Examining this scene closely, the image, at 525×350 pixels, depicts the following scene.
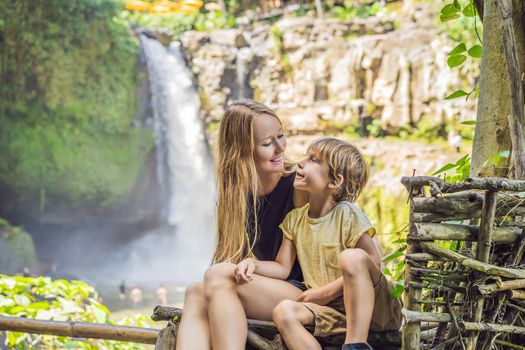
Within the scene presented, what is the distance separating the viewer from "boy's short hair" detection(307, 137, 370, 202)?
2053mm

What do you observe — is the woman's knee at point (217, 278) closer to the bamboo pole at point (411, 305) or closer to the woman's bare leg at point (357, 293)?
the woman's bare leg at point (357, 293)

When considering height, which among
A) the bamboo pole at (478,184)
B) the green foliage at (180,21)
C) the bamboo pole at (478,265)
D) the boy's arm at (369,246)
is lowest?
the boy's arm at (369,246)

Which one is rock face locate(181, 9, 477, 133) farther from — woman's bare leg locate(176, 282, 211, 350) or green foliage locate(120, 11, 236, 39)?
woman's bare leg locate(176, 282, 211, 350)

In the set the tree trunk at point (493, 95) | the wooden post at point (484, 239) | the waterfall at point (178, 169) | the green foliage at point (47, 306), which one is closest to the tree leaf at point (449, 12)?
the tree trunk at point (493, 95)

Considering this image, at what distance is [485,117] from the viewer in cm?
210

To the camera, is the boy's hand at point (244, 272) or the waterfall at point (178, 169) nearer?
the boy's hand at point (244, 272)

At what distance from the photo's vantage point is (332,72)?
12.2 m

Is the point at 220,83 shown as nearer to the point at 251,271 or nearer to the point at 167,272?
the point at 167,272

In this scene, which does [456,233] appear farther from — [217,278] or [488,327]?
[217,278]

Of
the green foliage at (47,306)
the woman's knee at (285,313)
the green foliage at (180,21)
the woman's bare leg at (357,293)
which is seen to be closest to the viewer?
the woman's bare leg at (357,293)

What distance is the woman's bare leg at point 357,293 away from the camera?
177 cm

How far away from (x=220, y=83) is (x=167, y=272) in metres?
4.10

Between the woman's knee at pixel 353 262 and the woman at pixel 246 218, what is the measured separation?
0.71 ft

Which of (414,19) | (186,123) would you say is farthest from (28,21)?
(414,19)
